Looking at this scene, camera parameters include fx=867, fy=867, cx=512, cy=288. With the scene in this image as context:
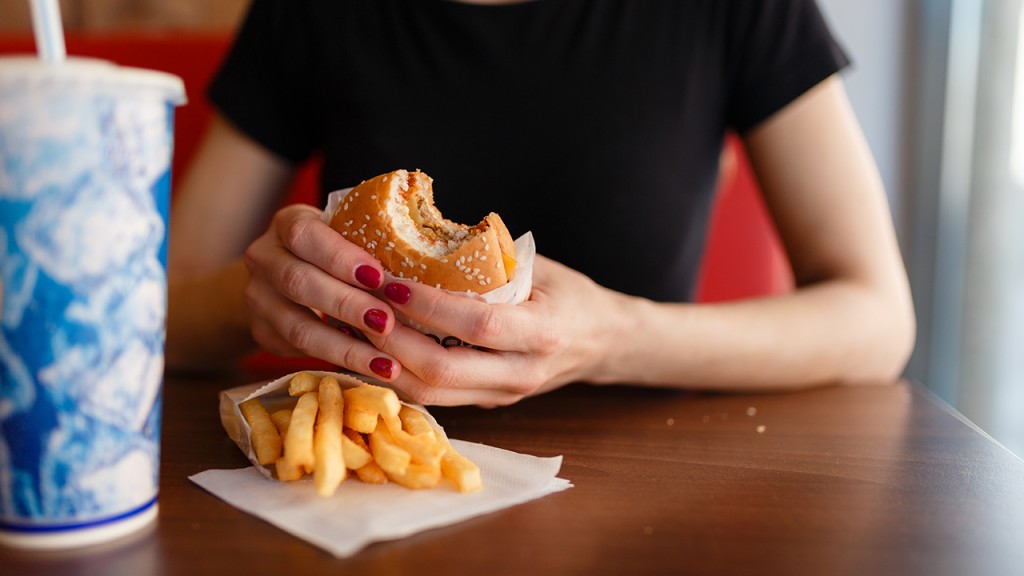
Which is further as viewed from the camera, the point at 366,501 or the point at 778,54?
the point at 778,54

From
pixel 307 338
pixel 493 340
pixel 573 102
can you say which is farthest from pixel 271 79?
pixel 493 340

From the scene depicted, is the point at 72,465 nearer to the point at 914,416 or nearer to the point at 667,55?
the point at 914,416

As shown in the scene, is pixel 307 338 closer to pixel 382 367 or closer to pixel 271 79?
pixel 382 367

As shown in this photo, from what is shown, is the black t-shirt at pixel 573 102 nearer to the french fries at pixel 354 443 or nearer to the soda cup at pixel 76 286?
the french fries at pixel 354 443

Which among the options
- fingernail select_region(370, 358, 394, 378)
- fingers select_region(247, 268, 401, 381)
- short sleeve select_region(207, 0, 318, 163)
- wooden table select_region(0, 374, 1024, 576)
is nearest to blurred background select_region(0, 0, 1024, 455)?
short sleeve select_region(207, 0, 318, 163)

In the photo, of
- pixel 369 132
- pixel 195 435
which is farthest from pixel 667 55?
pixel 195 435

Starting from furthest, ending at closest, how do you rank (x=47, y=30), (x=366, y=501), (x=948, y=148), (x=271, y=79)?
(x=948, y=148)
(x=271, y=79)
(x=366, y=501)
(x=47, y=30)
